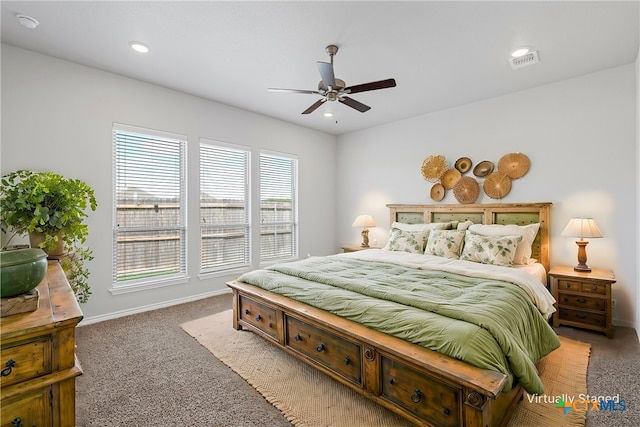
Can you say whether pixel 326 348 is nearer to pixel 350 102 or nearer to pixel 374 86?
pixel 374 86

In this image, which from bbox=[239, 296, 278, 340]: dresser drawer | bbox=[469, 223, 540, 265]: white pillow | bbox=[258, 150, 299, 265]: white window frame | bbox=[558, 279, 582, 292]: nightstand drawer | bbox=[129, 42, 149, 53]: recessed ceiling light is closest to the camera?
bbox=[239, 296, 278, 340]: dresser drawer

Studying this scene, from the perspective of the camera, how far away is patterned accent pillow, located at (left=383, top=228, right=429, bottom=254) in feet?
13.2

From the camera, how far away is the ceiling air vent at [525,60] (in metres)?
2.97

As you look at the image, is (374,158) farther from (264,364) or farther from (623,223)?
(264,364)

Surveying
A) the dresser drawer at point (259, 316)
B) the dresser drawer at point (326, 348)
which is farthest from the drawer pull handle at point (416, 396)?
the dresser drawer at point (259, 316)

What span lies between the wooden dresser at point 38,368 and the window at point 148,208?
2.82 meters

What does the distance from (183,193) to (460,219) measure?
396 centimetres

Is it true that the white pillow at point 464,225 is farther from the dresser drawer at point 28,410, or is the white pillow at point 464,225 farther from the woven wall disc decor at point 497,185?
the dresser drawer at point 28,410

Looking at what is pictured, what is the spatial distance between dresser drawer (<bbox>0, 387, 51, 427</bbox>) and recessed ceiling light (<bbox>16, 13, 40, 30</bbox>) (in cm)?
296

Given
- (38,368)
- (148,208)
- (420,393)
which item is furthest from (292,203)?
(38,368)

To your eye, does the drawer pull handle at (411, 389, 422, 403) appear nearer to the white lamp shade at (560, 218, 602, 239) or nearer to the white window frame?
the white lamp shade at (560, 218, 602, 239)

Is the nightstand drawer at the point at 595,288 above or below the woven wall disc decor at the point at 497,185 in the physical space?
below

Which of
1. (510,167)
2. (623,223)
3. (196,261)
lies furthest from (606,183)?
(196,261)

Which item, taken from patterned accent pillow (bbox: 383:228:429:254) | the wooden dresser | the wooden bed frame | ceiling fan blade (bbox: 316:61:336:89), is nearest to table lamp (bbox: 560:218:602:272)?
patterned accent pillow (bbox: 383:228:429:254)
